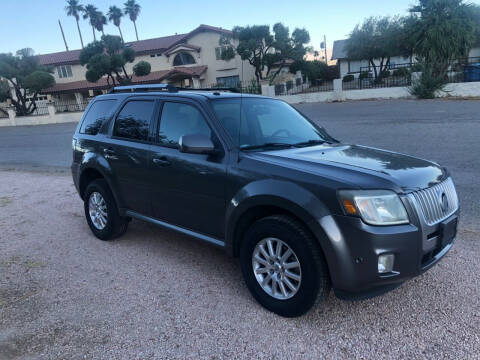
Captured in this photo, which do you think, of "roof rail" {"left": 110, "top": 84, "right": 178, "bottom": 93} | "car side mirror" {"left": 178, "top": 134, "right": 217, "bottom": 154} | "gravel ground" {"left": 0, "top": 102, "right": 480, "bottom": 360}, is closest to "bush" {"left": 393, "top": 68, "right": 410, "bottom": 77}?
"gravel ground" {"left": 0, "top": 102, "right": 480, "bottom": 360}

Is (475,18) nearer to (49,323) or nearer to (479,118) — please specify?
(479,118)

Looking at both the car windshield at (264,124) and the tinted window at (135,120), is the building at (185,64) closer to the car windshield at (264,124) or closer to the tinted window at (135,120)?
the tinted window at (135,120)

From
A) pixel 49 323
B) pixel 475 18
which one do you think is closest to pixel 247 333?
pixel 49 323

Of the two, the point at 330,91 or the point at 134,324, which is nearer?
the point at 134,324

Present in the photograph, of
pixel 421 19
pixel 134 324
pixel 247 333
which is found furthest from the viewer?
pixel 421 19

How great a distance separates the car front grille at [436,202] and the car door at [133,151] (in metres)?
2.74

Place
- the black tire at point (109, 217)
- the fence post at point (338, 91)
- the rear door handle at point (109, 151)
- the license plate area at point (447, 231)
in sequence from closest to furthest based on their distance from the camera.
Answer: the license plate area at point (447, 231), the rear door handle at point (109, 151), the black tire at point (109, 217), the fence post at point (338, 91)

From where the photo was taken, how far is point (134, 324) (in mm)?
3258

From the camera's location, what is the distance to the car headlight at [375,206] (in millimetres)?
2744

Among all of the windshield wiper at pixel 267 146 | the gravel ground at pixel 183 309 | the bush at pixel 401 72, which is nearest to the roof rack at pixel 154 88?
the windshield wiper at pixel 267 146

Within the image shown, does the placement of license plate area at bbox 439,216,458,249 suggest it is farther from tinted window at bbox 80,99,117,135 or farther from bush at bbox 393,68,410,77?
bush at bbox 393,68,410,77

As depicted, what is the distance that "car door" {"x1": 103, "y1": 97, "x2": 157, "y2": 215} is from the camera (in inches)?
172

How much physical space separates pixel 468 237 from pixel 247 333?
3040mm

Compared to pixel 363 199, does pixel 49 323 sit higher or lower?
lower
